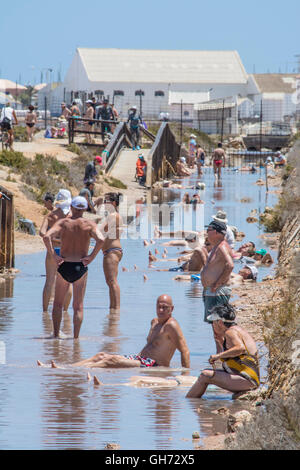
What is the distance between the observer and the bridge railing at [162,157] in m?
32.8

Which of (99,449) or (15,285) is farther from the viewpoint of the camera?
(15,285)

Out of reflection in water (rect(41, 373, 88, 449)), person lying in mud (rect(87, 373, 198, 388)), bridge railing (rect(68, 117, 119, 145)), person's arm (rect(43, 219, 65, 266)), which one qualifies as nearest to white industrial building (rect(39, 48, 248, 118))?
bridge railing (rect(68, 117, 119, 145))

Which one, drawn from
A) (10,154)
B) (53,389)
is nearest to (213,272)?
(53,389)

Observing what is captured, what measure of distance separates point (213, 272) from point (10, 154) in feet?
61.8

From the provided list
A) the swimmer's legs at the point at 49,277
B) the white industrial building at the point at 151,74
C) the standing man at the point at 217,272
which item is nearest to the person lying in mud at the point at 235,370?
the standing man at the point at 217,272

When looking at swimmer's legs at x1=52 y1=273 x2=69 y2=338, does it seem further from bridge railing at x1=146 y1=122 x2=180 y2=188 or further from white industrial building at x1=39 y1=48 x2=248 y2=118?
white industrial building at x1=39 y1=48 x2=248 y2=118

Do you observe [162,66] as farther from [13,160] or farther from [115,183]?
[13,160]

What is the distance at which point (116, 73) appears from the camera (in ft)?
279

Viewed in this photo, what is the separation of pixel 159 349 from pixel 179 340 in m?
0.26

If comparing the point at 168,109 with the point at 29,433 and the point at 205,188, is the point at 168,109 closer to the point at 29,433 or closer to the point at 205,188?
the point at 205,188

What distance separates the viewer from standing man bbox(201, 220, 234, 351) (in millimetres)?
9461

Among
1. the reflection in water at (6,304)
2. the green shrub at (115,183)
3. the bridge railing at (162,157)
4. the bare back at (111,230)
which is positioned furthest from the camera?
the bridge railing at (162,157)

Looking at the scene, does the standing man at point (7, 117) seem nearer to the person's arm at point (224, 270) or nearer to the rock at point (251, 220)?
the rock at point (251, 220)

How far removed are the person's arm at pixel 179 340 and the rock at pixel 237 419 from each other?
192 cm
